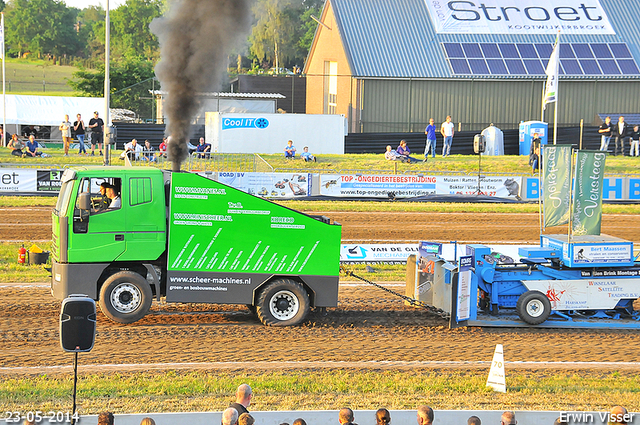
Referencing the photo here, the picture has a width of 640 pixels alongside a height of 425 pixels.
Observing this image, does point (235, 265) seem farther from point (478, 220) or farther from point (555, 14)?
point (555, 14)

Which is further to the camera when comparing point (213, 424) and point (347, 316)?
point (347, 316)

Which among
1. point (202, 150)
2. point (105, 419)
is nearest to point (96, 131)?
point (202, 150)

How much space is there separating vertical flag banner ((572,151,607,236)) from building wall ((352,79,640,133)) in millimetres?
26854

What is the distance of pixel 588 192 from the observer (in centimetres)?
1212

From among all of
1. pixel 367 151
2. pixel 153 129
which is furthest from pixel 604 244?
pixel 153 129

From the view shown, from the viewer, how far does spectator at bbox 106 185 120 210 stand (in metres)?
11.0

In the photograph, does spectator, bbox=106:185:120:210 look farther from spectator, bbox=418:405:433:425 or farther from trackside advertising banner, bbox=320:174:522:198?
trackside advertising banner, bbox=320:174:522:198

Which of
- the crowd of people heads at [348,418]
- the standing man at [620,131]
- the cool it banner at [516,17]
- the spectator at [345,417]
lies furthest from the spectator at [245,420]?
the cool it banner at [516,17]

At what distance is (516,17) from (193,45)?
31.2 meters

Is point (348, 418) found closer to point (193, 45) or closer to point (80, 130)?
point (193, 45)

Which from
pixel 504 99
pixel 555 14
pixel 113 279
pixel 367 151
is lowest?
pixel 113 279

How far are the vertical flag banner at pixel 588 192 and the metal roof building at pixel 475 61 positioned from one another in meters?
26.9

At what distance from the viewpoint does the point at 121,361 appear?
9883 millimetres

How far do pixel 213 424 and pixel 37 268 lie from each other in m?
10.2
